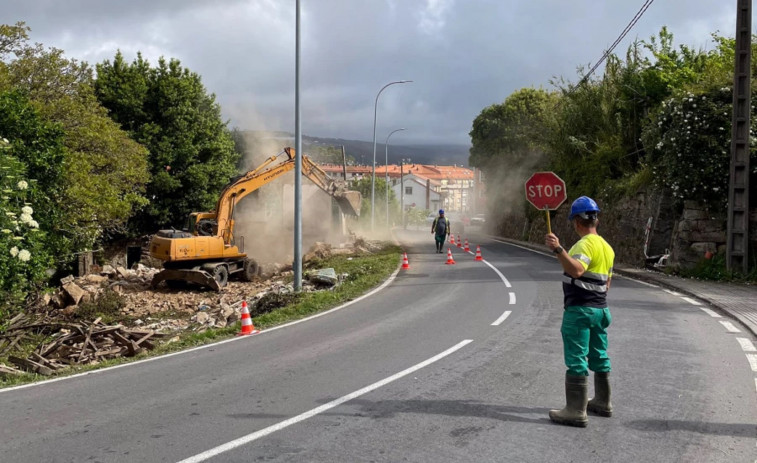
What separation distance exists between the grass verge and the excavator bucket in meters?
2.82

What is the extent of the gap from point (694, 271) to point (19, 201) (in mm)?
17115

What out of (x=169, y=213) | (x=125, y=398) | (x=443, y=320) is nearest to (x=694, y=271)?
(x=443, y=320)

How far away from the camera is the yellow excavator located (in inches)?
788

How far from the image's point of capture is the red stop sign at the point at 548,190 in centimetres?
3375

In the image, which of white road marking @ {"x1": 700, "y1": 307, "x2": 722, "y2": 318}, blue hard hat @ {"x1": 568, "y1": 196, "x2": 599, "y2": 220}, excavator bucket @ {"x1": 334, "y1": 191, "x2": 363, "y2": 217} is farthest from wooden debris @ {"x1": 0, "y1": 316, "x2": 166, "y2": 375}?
excavator bucket @ {"x1": 334, "y1": 191, "x2": 363, "y2": 217}

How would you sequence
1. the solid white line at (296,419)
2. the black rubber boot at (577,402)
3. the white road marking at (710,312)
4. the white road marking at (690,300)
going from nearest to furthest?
the solid white line at (296,419)
the black rubber boot at (577,402)
the white road marking at (710,312)
the white road marking at (690,300)

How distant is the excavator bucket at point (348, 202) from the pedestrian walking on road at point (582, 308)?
2160cm

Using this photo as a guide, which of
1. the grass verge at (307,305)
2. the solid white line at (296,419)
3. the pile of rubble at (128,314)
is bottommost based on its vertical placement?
the pile of rubble at (128,314)

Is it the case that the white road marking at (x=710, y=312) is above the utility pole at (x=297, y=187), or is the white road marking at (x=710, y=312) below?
below

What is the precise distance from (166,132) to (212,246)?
16994 mm

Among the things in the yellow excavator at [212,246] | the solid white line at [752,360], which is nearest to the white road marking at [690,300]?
the solid white line at [752,360]

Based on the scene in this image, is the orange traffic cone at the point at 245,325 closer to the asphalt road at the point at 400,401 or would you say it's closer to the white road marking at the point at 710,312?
the asphalt road at the point at 400,401

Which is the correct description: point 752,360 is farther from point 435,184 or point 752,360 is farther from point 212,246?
point 435,184

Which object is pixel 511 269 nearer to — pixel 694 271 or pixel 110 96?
pixel 694 271
